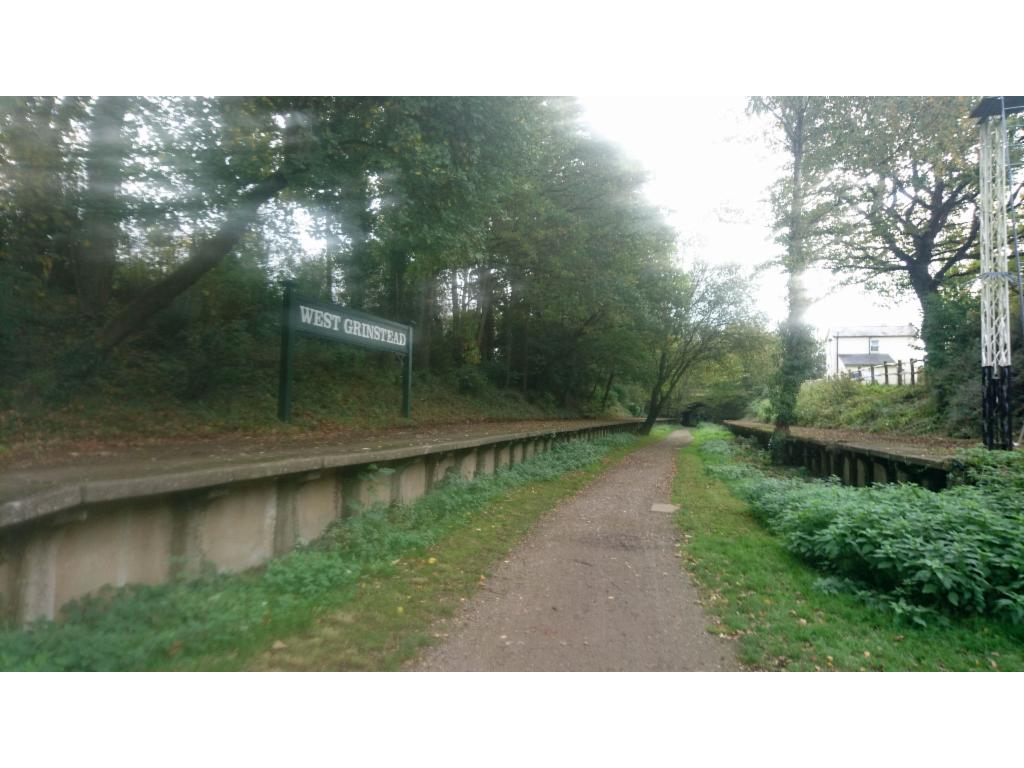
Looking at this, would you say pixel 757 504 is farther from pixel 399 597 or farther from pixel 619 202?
pixel 619 202

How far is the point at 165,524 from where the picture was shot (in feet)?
11.2

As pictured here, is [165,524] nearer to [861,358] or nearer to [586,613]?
[586,613]

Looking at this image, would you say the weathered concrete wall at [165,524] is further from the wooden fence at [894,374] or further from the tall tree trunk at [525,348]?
the wooden fence at [894,374]

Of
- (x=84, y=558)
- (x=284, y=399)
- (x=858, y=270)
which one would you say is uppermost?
(x=858, y=270)

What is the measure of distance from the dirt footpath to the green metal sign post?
3728 mm

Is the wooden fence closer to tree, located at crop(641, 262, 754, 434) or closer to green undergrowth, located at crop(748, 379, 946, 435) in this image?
green undergrowth, located at crop(748, 379, 946, 435)

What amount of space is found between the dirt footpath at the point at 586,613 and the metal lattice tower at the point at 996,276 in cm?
528

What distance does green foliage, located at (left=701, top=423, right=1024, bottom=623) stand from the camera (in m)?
3.70

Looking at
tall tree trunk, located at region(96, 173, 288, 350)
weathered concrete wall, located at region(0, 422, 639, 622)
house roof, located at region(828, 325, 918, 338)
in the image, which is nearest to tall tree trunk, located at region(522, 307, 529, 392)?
tall tree trunk, located at region(96, 173, 288, 350)

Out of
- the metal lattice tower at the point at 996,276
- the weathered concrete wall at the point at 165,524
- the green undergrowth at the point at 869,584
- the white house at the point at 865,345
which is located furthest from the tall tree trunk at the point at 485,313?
the white house at the point at 865,345

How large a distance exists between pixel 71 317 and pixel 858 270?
22571 millimetres

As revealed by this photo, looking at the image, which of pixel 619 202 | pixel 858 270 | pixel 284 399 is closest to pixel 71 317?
pixel 284 399

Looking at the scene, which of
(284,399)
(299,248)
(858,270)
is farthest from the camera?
(858,270)

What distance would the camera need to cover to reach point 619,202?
16328 mm
